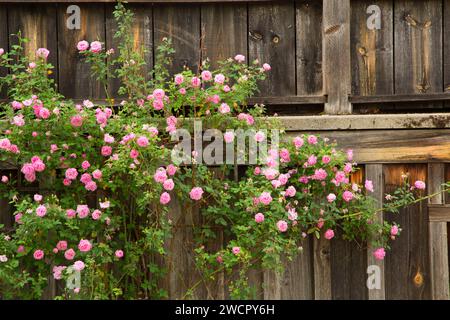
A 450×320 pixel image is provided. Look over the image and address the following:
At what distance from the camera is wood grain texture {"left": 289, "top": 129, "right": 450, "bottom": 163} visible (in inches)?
158

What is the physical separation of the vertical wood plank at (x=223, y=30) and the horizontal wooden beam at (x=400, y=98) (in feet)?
2.57

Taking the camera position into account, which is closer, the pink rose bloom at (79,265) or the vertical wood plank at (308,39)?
the pink rose bloom at (79,265)

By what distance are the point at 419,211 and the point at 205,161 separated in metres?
1.37

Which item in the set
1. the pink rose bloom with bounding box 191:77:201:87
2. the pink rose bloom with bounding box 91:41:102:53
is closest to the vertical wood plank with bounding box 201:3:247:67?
the pink rose bloom with bounding box 191:77:201:87

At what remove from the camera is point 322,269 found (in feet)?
13.2

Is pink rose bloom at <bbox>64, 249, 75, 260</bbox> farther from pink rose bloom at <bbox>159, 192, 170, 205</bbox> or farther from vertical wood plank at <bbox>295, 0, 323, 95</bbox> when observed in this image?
vertical wood plank at <bbox>295, 0, 323, 95</bbox>

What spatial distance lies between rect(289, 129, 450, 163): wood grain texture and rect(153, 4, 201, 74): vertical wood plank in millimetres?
871

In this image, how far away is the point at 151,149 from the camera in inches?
142

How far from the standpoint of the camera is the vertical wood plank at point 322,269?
404cm

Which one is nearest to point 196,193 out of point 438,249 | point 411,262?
point 411,262

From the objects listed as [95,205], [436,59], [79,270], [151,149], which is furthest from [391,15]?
[79,270]

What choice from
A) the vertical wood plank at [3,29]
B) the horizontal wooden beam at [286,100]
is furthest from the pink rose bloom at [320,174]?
the vertical wood plank at [3,29]

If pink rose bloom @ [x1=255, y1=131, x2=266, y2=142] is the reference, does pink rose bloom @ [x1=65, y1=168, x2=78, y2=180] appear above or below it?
below

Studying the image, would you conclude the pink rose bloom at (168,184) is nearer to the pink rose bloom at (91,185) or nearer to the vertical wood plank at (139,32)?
the pink rose bloom at (91,185)
